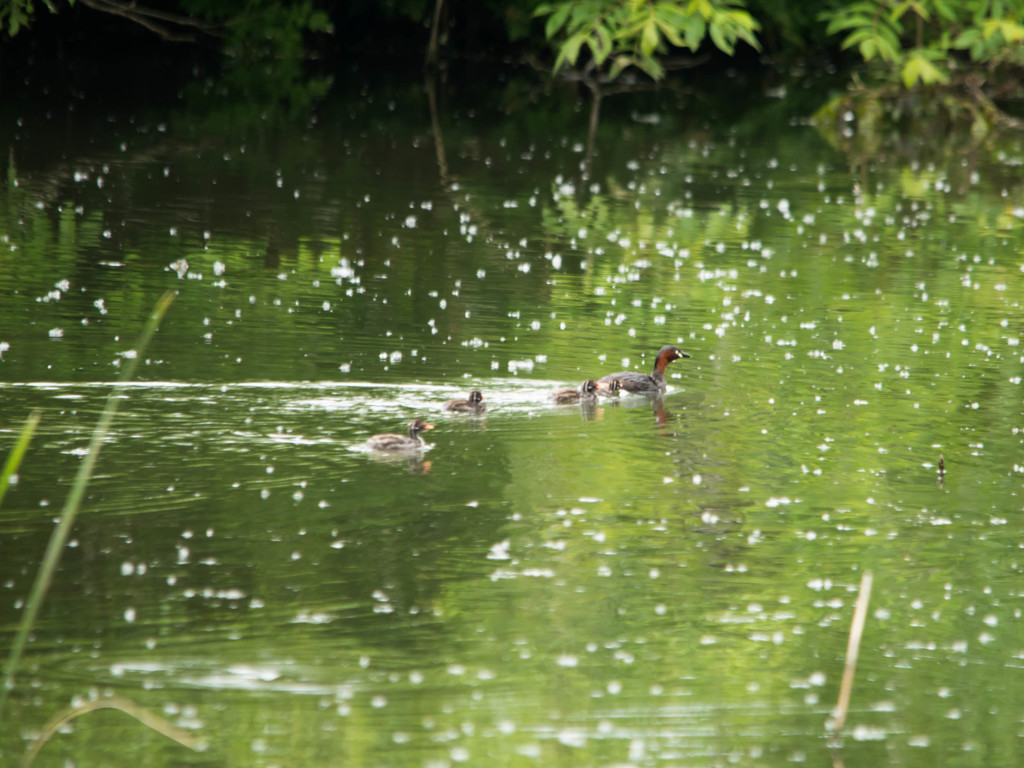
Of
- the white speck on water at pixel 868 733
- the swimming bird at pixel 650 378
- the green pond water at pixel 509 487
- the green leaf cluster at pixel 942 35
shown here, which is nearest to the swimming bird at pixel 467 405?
the green pond water at pixel 509 487

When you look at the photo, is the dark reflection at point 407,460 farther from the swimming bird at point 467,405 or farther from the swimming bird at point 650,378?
the swimming bird at point 650,378

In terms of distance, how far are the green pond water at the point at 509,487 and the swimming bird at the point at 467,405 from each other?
6.1 inches

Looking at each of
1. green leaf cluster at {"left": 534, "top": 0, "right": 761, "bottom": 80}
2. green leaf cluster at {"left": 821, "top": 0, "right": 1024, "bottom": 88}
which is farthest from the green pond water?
green leaf cluster at {"left": 821, "top": 0, "right": 1024, "bottom": 88}

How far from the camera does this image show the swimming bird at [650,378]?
545 inches

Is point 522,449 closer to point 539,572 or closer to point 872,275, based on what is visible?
point 539,572

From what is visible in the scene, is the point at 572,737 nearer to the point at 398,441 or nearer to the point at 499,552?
the point at 499,552

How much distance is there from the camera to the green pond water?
7820 mm

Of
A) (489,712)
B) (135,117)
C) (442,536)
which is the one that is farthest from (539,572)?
(135,117)

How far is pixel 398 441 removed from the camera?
11883mm

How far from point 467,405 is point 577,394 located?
1084 mm

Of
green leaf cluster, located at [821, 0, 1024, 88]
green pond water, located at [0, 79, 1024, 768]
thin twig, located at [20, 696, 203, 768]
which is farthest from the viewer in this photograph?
green leaf cluster, located at [821, 0, 1024, 88]

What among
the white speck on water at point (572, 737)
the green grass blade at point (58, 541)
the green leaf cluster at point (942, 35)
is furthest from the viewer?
the green leaf cluster at point (942, 35)

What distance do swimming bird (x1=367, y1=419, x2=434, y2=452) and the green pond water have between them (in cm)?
11

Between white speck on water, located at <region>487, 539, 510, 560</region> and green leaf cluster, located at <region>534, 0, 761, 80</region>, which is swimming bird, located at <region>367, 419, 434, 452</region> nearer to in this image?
white speck on water, located at <region>487, 539, 510, 560</region>
